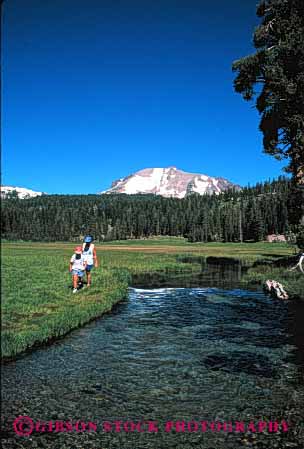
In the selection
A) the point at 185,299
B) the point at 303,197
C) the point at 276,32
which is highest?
the point at 276,32

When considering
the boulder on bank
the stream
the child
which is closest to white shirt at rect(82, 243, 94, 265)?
the child

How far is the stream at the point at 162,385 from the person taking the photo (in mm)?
8195

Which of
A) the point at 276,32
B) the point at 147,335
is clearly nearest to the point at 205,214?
the point at 276,32

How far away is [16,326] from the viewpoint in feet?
50.1

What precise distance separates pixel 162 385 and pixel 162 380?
39cm

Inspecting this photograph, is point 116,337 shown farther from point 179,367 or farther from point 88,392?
point 88,392

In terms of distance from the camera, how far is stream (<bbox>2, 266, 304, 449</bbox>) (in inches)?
323

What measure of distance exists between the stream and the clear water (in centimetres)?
3

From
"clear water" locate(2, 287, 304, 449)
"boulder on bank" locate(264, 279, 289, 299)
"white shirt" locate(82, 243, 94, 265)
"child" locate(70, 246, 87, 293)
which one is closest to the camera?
"clear water" locate(2, 287, 304, 449)

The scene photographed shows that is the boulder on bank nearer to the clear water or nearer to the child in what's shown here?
the clear water

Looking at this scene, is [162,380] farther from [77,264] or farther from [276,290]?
[276,290]

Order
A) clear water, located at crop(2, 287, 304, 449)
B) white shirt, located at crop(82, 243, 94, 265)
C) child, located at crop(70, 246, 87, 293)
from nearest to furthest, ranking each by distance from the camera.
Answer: clear water, located at crop(2, 287, 304, 449), child, located at crop(70, 246, 87, 293), white shirt, located at crop(82, 243, 94, 265)

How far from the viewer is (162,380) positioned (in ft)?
37.3

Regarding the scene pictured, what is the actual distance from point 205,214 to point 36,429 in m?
180
